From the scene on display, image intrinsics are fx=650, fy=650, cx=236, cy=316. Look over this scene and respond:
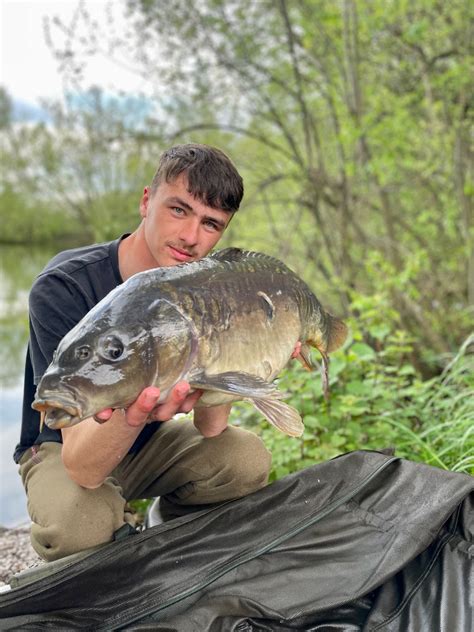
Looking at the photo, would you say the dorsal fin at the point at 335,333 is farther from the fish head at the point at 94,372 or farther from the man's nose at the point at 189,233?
the fish head at the point at 94,372

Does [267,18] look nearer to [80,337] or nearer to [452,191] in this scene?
[452,191]

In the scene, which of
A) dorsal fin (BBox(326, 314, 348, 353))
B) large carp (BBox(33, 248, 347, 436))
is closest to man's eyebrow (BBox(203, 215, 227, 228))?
large carp (BBox(33, 248, 347, 436))

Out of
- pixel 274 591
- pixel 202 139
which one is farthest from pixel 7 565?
pixel 202 139

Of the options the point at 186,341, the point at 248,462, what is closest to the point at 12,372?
the point at 248,462

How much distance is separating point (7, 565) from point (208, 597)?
36.4 inches

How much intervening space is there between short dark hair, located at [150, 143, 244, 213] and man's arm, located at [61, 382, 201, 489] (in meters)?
0.60

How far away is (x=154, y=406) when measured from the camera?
126 cm

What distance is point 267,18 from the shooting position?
16.4 ft

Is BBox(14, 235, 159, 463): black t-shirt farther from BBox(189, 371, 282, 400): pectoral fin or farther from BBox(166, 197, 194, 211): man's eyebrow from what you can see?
BBox(189, 371, 282, 400): pectoral fin

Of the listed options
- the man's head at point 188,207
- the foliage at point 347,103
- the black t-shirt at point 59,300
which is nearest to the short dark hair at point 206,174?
the man's head at point 188,207

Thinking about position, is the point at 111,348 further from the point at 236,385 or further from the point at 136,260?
the point at 136,260

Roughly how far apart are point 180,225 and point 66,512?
78cm

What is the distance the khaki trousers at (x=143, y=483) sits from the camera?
161 cm

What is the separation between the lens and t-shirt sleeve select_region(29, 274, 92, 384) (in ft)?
5.26
